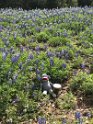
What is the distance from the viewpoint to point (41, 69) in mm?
6512

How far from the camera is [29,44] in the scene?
339 inches

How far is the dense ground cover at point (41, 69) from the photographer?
225 inches

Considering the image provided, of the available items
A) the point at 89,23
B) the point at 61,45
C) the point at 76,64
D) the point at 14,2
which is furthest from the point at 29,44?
the point at 14,2

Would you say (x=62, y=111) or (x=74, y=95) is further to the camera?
(x=74, y=95)

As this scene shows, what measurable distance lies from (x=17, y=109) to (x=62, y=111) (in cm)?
74

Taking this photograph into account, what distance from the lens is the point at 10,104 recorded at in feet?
18.7

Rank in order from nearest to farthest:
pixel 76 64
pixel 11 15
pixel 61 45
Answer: pixel 76 64 → pixel 61 45 → pixel 11 15

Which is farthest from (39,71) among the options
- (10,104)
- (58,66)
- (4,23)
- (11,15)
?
(11,15)

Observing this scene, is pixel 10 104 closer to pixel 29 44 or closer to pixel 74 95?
pixel 74 95

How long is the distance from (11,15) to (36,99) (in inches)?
242

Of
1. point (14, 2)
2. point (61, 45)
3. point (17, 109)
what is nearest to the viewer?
point (17, 109)

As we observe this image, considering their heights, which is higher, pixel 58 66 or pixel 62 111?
pixel 58 66

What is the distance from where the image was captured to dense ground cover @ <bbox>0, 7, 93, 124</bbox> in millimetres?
5703

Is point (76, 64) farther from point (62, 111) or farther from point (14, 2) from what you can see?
point (14, 2)
